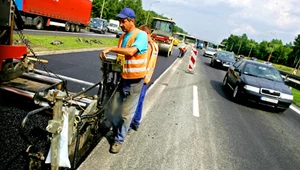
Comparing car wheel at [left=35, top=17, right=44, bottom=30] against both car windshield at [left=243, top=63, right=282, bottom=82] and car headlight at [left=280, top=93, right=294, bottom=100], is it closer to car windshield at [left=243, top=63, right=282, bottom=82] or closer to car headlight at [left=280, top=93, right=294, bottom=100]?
car windshield at [left=243, top=63, right=282, bottom=82]

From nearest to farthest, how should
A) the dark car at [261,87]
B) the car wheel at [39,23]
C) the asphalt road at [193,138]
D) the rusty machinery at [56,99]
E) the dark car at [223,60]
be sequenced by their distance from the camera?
the rusty machinery at [56,99] → the asphalt road at [193,138] → the dark car at [261,87] → the dark car at [223,60] → the car wheel at [39,23]

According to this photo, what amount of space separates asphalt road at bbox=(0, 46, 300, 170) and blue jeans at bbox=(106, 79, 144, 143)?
331 mm

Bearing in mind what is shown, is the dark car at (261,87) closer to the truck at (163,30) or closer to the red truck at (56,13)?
the truck at (163,30)

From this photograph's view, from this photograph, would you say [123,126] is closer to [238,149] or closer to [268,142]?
[238,149]

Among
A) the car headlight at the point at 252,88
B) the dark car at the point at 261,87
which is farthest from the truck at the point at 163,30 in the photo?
the car headlight at the point at 252,88

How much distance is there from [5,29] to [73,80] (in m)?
2.58

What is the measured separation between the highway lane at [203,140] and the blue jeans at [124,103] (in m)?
0.33

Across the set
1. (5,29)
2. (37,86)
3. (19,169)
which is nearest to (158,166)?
(19,169)

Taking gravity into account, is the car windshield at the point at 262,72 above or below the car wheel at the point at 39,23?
above

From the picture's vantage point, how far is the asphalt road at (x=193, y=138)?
3596 millimetres

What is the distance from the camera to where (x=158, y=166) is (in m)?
3.55

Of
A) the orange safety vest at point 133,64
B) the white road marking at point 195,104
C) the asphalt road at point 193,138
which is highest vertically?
the orange safety vest at point 133,64

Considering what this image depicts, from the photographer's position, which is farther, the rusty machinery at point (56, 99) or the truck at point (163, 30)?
the truck at point (163, 30)

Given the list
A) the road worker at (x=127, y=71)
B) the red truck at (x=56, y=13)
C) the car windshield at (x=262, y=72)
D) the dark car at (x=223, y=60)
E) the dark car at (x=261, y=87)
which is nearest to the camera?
the road worker at (x=127, y=71)
